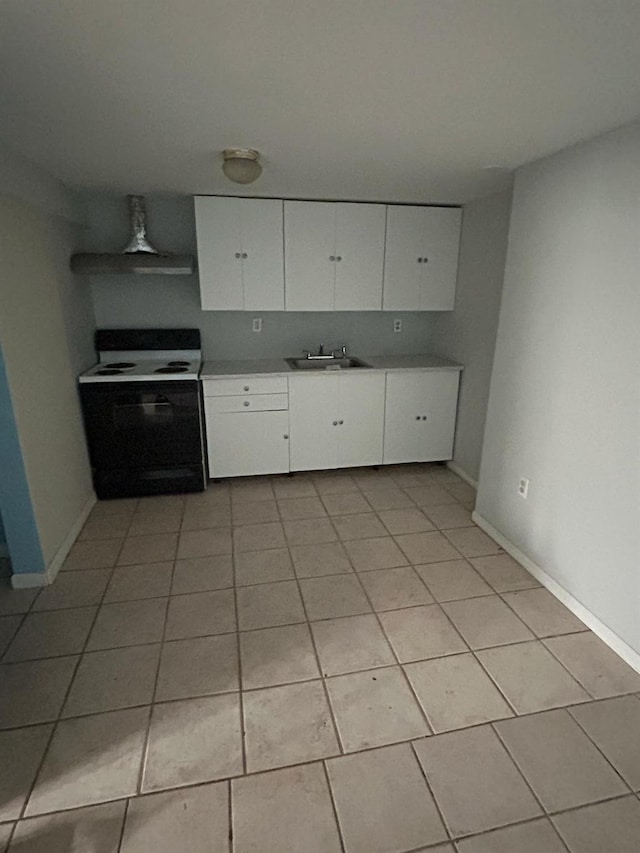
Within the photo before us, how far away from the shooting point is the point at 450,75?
54.2 inches

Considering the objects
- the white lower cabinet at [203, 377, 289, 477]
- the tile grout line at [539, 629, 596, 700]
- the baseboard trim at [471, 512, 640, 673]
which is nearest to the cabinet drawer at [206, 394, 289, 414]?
the white lower cabinet at [203, 377, 289, 477]

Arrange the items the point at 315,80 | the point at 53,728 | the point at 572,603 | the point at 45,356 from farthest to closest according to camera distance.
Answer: the point at 45,356 → the point at 572,603 → the point at 53,728 → the point at 315,80

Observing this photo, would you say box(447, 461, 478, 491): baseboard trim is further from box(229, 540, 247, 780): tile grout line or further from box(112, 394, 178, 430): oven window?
box(112, 394, 178, 430): oven window

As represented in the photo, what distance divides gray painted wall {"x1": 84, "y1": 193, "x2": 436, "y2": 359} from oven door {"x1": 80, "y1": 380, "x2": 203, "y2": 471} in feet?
2.37

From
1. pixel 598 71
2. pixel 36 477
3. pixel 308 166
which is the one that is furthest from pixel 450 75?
pixel 36 477

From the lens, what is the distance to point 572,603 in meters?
2.17

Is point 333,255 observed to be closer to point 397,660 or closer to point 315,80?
point 315,80

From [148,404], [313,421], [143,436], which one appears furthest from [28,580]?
[313,421]

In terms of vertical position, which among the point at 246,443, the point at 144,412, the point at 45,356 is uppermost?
the point at 45,356

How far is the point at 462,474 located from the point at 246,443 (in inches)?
68.2

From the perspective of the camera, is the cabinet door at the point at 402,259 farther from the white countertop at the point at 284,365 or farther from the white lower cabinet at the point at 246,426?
the white lower cabinet at the point at 246,426

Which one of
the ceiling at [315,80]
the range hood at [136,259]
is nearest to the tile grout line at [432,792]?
the ceiling at [315,80]

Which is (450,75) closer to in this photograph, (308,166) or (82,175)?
(308,166)

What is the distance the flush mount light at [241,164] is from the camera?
2123 mm
